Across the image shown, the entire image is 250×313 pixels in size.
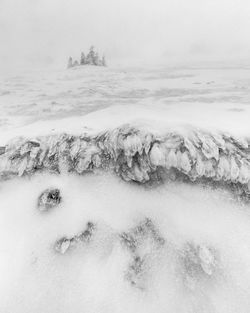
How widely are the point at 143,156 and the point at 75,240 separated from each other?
1576 mm

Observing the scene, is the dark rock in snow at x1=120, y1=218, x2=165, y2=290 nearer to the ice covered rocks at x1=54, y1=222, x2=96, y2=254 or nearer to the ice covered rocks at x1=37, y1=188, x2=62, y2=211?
the ice covered rocks at x1=54, y1=222, x2=96, y2=254

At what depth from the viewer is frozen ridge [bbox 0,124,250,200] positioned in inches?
137

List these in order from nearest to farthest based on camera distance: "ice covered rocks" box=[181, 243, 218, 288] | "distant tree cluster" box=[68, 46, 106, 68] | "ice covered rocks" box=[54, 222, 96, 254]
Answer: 1. "ice covered rocks" box=[181, 243, 218, 288]
2. "ice covered rocks" box=[54, 222, 96, 254]
3. "distant tree cluster" box=[68, 46, 106, 68]

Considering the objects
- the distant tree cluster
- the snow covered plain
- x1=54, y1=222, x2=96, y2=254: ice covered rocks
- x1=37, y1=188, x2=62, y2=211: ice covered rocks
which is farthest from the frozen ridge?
the distant tree cluster

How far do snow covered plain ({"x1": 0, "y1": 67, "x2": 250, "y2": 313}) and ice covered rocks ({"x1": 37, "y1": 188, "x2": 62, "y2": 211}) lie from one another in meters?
0.07

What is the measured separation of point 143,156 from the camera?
3.64 meters

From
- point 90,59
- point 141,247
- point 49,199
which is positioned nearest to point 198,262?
point 141,247

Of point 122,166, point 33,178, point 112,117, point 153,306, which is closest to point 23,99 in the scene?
point 112,117

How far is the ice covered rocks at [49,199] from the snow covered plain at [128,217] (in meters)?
0.07

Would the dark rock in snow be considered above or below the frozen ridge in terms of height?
below

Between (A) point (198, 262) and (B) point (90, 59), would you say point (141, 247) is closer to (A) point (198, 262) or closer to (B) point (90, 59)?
(A) point (198, 262)

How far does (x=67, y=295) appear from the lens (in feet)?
8.59

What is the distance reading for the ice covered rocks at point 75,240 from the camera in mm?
2996

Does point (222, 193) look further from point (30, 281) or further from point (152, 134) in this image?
point (30, 281)
